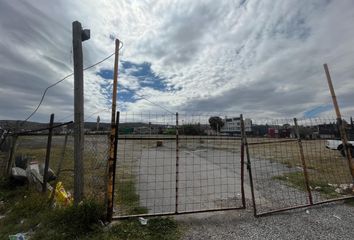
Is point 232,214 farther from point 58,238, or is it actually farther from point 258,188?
point 58,238

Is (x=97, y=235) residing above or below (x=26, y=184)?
below

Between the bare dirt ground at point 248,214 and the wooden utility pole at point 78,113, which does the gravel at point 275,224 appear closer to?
the bare dirt ground at point 248,214

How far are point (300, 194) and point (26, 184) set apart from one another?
7.94 m

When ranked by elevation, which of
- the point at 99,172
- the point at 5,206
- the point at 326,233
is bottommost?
the point at 326,233

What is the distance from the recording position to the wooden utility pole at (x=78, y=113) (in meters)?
4.38

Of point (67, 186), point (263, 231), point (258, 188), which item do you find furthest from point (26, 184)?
point (258, 188)

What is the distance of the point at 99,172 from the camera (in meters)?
6.63

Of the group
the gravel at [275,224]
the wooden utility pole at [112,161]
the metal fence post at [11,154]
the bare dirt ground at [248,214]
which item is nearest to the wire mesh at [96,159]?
the wooden utility pole at [112,161]

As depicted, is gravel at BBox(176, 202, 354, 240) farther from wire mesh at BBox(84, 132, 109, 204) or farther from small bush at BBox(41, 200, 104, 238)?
wire mesh at BBox(84, 132, 109, 204)

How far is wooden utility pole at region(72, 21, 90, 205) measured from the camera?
4.38 m

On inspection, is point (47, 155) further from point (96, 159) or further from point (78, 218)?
point (78, 218)

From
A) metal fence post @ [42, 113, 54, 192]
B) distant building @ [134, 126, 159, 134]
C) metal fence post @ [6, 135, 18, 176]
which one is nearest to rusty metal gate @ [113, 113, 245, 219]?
distant building @ [134, 126, 159, 134]

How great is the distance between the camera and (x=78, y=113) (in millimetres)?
4418

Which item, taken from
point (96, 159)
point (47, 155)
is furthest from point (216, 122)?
point (47, 155)
